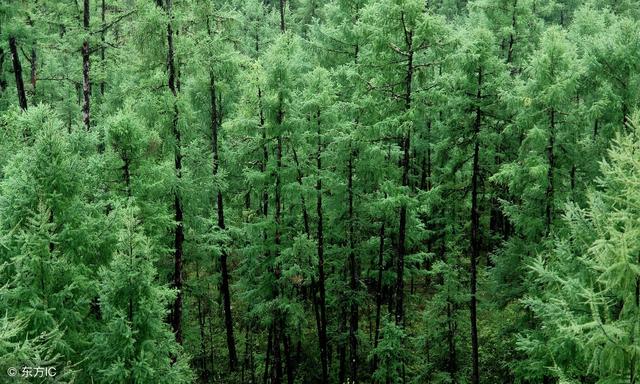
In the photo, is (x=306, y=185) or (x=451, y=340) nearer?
(x=306, y=185)

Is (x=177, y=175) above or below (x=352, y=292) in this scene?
above

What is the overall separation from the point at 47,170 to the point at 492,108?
14.3 metres

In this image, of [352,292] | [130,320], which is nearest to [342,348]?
[352,292]

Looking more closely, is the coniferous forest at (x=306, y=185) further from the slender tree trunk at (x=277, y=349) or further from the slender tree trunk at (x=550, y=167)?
the slender tree trunk at (x=277, y=349)

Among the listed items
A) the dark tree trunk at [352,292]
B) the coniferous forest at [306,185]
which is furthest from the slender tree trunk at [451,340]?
the dark tree trunk at [352,292]

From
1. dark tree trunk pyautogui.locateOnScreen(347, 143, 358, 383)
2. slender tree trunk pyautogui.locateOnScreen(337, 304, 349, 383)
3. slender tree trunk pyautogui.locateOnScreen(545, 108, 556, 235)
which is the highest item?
slender tree trunk pyautogui.locateOnScreen(545, 108, 556, 235)

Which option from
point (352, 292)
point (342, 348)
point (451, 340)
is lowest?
point (342, 348)

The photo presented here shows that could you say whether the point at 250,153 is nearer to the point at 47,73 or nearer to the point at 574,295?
the point at 574,295

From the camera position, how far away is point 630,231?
26.6 ft

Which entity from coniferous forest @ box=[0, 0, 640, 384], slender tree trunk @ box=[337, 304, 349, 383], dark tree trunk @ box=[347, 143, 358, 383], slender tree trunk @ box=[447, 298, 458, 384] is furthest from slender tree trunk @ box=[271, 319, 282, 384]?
slender tree trunk @ box=[447, 298, 458, 384]

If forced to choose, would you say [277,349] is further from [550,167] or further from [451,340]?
[550,167]

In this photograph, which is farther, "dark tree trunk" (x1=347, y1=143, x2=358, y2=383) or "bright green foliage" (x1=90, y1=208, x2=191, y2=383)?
"dark tree trunk" (x1=347, y1=143, x2=358, y2=383)

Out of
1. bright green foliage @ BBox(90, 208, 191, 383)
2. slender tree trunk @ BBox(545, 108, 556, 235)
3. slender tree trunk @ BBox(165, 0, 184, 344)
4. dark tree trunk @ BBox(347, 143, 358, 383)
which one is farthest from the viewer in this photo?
dark tree trunk @ BBox(347, 143, 358, 383)

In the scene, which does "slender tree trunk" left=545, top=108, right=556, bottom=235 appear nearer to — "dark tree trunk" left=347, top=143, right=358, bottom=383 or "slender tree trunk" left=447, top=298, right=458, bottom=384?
"slender tree trunk" left=447, top=298, right=458, bottom=384
